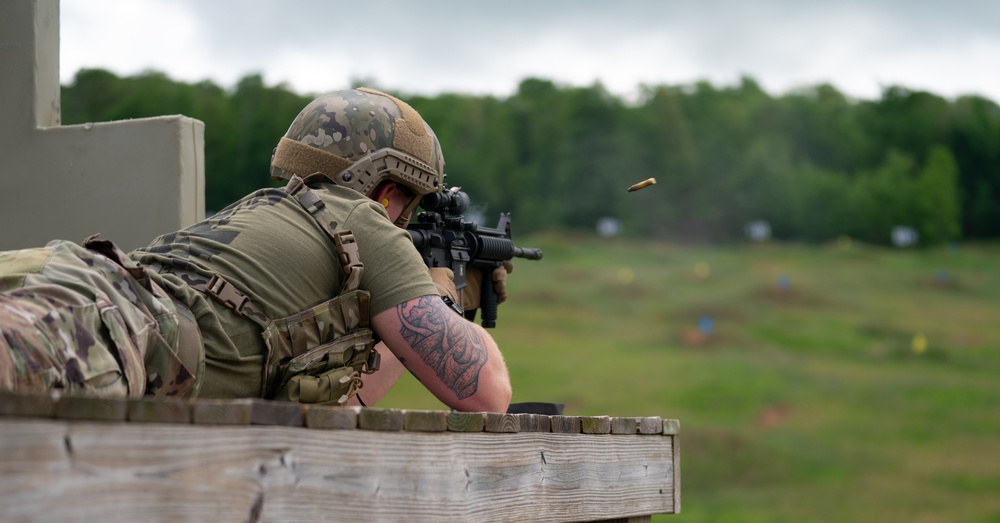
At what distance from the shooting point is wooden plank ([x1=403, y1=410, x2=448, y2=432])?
2471 millimetres

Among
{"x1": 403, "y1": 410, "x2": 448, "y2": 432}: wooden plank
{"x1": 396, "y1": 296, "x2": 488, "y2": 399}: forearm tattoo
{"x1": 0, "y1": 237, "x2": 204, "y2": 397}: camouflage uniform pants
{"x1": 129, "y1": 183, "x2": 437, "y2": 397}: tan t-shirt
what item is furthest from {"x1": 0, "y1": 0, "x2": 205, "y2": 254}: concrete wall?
{"x1": 403, "y1": 410, "x2": 448, "y2": 432}: wooden plank

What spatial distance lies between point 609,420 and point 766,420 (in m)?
43.3

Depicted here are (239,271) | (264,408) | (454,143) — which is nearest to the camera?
(264,408)

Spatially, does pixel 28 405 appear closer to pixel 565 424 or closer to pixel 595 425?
pixel 565 424

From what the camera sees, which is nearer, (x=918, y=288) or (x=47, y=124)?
(x=47, y=124)

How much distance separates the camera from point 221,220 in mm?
3312

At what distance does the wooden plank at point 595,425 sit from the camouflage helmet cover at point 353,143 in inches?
43.3

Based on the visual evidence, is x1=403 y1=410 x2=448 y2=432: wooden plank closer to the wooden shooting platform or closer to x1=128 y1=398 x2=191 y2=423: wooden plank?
the wooden shooting platform

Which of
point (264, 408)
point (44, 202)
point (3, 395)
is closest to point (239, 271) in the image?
point (264, 408)

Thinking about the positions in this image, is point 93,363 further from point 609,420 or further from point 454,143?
point 454,143

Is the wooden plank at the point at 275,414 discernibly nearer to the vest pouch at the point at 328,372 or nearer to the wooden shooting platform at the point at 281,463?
the wooden shooting platform at the point at 281,463

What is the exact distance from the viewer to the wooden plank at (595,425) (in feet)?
10.7

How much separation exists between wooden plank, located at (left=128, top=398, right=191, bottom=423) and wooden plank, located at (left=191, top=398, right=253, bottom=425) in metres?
0.02

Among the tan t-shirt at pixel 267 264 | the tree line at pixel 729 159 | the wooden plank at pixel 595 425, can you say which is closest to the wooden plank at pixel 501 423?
the wooden plank at pixel 595 425
